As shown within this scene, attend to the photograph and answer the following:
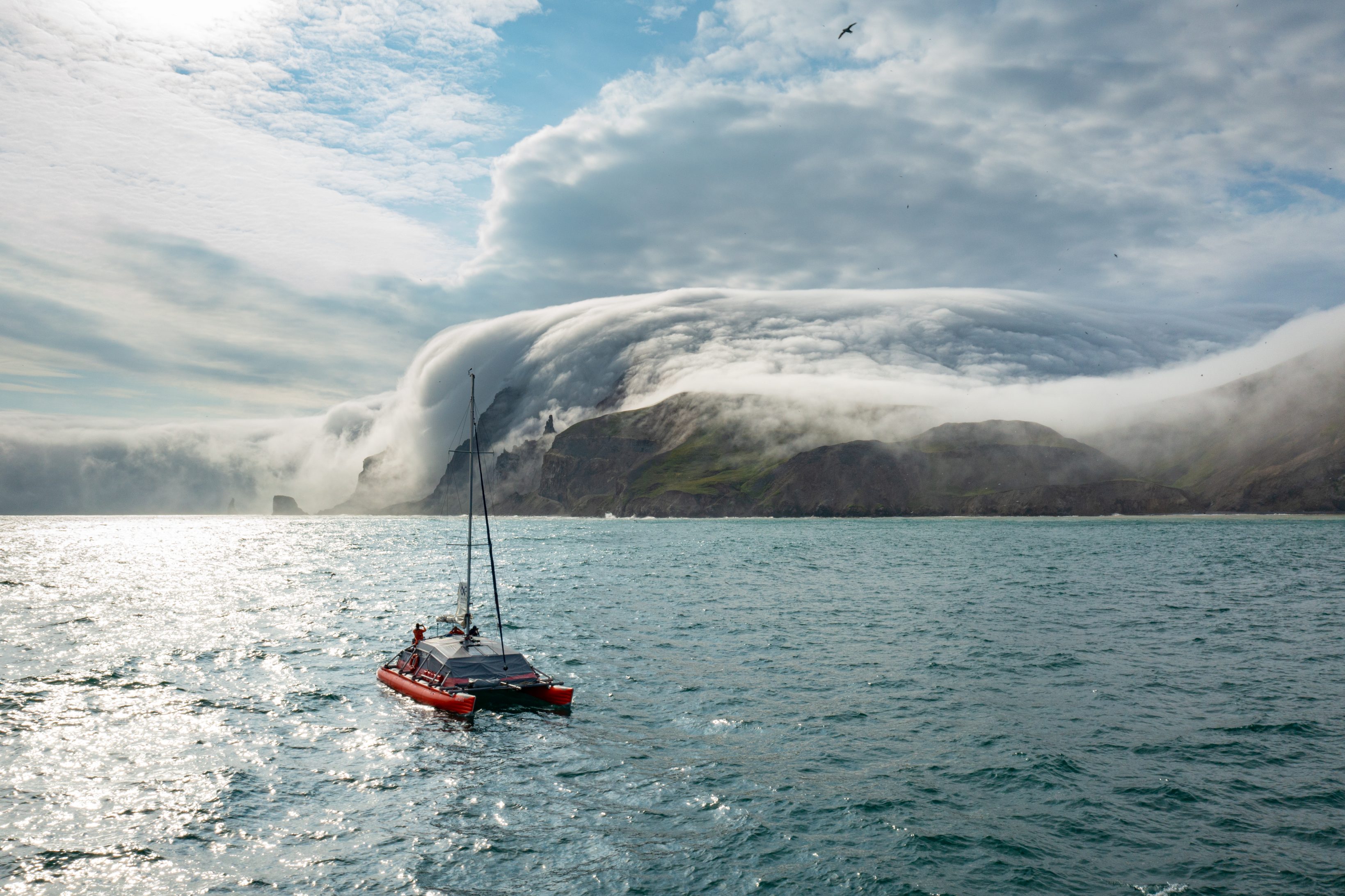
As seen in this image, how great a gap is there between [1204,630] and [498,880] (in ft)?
210

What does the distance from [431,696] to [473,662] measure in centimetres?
291

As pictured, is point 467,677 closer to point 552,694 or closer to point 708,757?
point 552,694

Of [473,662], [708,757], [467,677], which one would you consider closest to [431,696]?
[467,677]

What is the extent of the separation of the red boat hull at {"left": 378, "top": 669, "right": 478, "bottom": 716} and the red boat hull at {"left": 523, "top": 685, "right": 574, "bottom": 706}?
0.22 metres

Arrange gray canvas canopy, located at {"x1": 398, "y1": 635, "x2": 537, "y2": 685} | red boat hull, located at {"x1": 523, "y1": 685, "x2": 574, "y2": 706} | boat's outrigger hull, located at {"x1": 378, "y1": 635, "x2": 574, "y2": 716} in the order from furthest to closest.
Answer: gray canvas canopy, located at {"x1": 398, "y1": 635, "x2": 537, "y2": 685}, red boat hull, located at {"x1": 523, "y1": 685, "x2": 574, "y2": 706}, boat's outrigger hull, located at {"x1": 378, "y1": 635, "x2": 574, "y2": 716}

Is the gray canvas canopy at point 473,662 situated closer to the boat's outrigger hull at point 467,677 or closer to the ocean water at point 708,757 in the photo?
the boat's outrigger hull at point 467,677

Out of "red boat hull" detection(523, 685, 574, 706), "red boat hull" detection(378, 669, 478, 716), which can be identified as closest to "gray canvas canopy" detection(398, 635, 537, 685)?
"red boat hull" detection(378, 669, 478, 716)

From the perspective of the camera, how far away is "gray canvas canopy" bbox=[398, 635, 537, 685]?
4475cm

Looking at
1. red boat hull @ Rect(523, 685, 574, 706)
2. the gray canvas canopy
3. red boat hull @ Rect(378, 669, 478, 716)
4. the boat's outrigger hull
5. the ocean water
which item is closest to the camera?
the ocean water

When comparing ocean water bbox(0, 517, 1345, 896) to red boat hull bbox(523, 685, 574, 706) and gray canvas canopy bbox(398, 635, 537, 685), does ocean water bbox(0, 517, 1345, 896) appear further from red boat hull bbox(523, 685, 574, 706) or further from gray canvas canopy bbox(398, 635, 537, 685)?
gray canvas canopy bbox(398, 635, 537, 685)

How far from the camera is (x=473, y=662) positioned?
150ft

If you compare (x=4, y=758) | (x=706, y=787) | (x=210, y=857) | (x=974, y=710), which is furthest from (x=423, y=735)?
(x=974, y=710)

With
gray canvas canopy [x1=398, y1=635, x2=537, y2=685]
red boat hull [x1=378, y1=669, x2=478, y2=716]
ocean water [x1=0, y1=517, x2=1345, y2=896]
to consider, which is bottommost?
ocean water [x1=0, y1=517, x2=1345, y2=896]

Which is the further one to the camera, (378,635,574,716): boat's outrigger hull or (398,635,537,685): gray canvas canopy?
(398,635,537,685): gray canvas canopy
